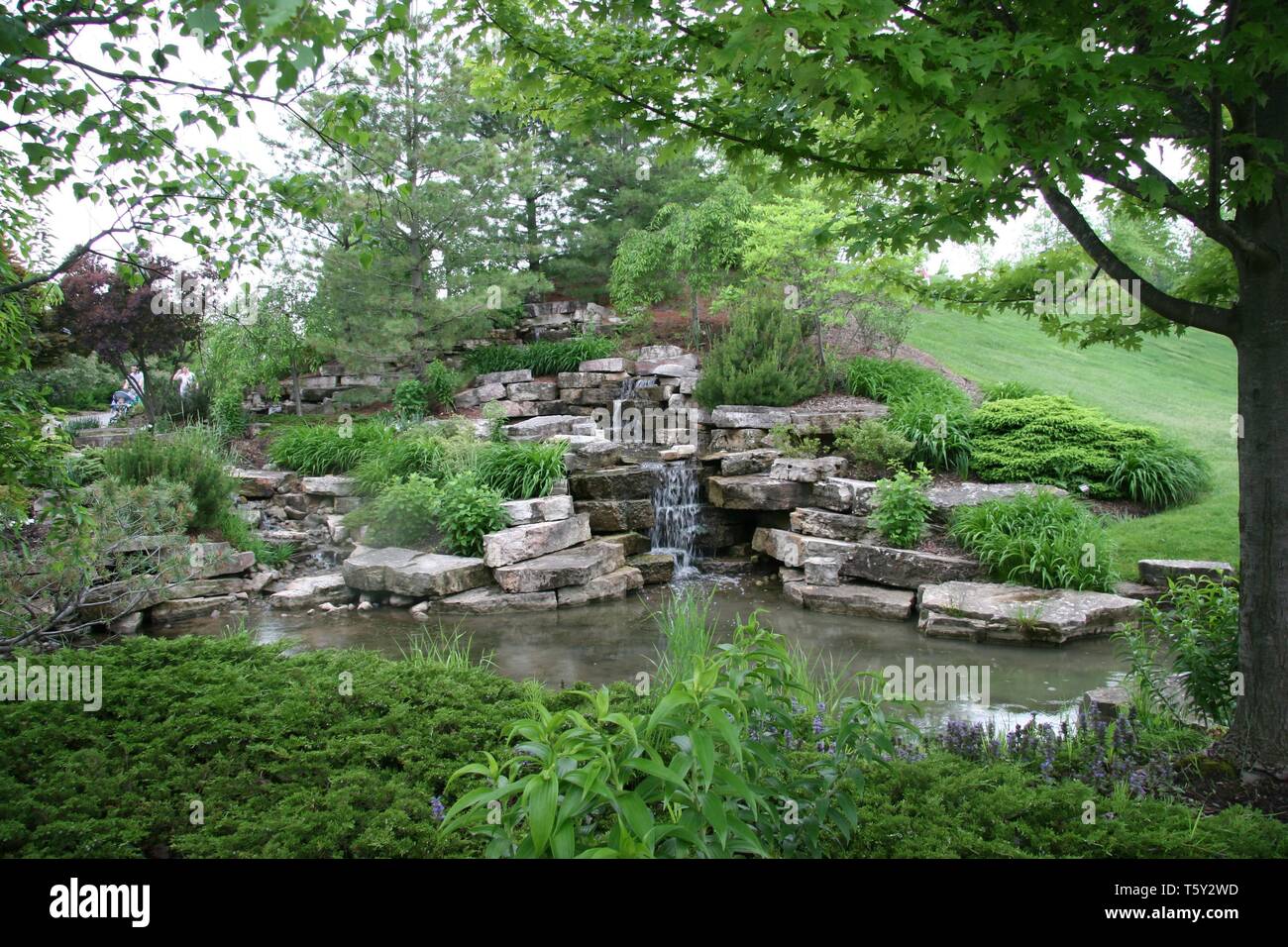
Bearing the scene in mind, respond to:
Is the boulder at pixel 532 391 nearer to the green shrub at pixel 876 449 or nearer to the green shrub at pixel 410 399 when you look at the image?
the green shrub at pixel 410 399

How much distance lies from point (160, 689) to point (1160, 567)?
7631mm

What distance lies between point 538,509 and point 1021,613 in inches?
195

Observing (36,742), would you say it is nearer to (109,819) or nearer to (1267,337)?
(109,819)

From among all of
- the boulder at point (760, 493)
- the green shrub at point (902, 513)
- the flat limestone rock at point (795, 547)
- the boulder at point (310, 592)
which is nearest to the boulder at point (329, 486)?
the boulder at point (310, 592)

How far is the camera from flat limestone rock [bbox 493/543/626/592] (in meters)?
8.05

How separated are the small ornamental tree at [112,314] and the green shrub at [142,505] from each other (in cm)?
463

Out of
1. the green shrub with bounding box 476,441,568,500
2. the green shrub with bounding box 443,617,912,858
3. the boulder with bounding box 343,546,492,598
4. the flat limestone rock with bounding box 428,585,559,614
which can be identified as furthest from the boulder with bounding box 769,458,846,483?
the green shrub with bounding box 443,617,912,858

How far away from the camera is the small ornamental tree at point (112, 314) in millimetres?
11469

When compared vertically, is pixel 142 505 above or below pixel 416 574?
above

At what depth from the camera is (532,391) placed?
14.4 meters

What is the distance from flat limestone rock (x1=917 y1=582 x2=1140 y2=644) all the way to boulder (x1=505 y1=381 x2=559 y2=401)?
8.69 meters

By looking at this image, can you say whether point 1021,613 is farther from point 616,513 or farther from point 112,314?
point 112,314

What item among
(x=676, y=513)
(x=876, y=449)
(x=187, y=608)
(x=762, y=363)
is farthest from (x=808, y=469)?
(x=187, y=608)
